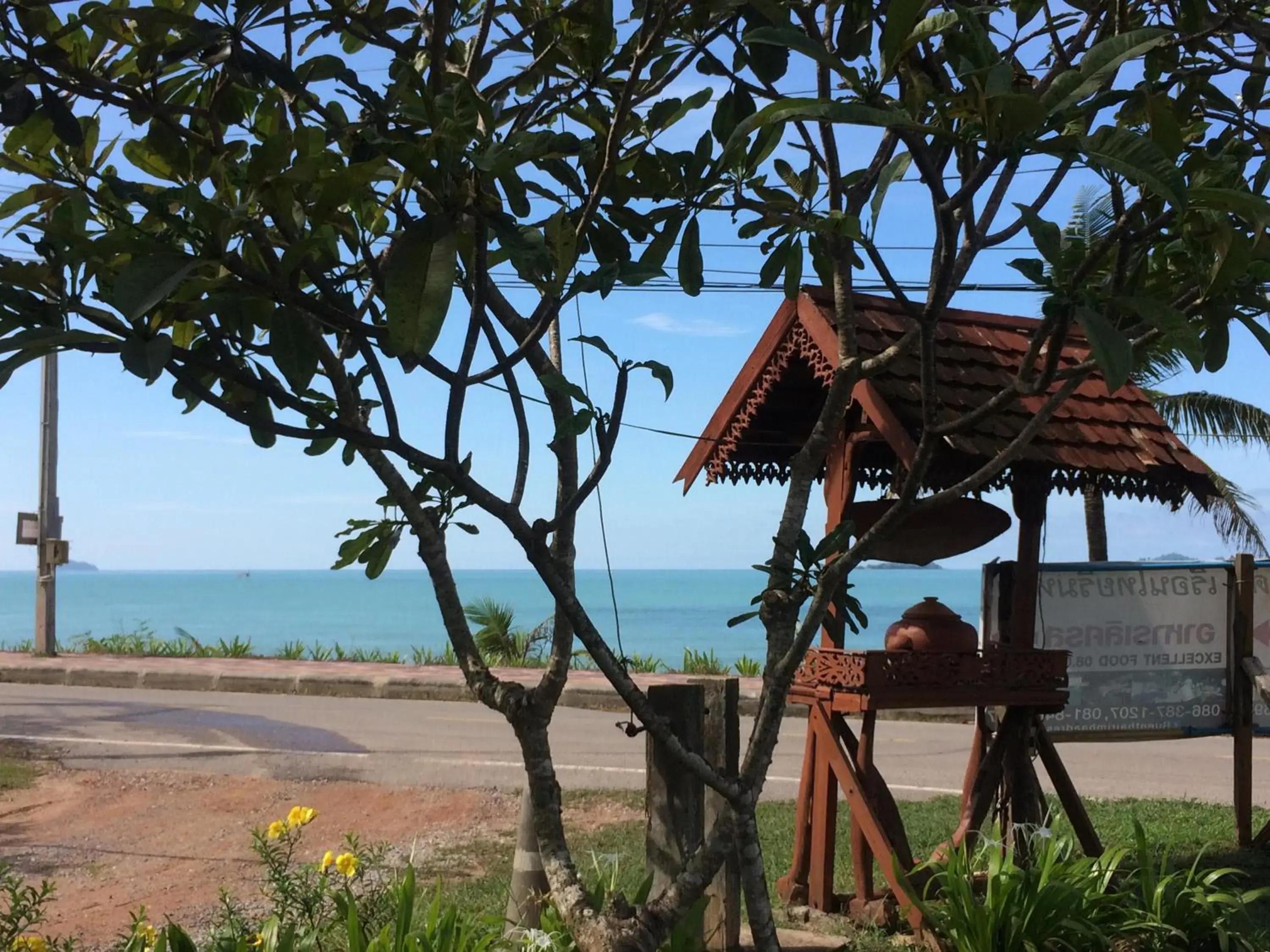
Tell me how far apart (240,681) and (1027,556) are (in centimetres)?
1219

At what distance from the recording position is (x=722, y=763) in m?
3.81

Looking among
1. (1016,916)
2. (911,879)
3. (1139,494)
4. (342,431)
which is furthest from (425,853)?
(342,431)

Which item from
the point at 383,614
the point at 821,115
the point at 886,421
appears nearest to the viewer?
the point at 821,115

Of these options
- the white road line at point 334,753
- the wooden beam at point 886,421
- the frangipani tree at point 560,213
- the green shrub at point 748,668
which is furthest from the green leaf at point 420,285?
the green shrub at point 748,668

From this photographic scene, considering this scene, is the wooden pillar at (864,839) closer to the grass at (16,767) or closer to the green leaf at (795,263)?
the green leaf at (795,263)

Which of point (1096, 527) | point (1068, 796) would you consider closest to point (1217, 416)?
point (1096, 527)

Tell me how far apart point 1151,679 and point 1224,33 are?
3843mm

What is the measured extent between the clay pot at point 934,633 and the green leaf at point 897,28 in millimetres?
3092

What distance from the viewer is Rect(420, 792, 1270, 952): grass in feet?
18.0

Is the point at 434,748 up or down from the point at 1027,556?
down

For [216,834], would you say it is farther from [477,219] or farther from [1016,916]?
[477,219]

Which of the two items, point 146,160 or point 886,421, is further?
point 886,421

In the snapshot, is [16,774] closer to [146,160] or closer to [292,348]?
[146,160]

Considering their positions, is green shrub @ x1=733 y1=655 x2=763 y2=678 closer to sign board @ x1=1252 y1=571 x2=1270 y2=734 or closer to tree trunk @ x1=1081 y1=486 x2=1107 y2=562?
tree trunk @ x1=1081 y1=486 x2=1107 y2=562
